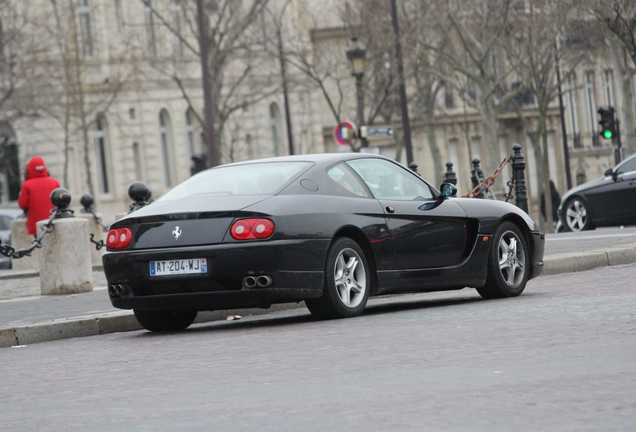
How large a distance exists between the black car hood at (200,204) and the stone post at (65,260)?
18.8 ft

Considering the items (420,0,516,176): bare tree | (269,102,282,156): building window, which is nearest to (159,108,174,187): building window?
(269,102,282,156): building window

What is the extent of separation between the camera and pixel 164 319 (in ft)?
45.0

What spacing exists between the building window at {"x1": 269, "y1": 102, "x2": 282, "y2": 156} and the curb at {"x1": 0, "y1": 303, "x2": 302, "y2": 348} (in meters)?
→ 50.0

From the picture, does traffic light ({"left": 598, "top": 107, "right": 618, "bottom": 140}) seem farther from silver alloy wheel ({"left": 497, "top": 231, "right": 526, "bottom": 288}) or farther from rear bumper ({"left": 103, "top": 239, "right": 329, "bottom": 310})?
rear bumper ({"left": 103, "top": 239, "right": 329, "bottom": 310})

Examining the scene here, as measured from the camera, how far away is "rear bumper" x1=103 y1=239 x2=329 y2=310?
12.6 m

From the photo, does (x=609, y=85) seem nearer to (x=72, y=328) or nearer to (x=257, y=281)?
(x=72, y=328)

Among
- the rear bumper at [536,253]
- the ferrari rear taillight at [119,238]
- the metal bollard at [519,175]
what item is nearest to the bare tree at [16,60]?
the metal bollard at [519,175]

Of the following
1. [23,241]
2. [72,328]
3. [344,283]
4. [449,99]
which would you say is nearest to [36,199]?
[23,241]

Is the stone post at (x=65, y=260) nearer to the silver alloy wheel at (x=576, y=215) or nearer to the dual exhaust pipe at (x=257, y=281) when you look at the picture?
the dual exhaust pipe at (x=257, y=281)

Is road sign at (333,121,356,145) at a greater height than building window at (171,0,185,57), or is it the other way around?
building window at (171,0,185,57)

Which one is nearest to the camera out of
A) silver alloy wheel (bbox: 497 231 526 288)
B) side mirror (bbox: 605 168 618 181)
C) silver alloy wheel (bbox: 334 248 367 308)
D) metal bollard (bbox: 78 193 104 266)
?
silver alloy wheel (bbox: 334 248 367 308)

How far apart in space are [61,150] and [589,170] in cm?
2919

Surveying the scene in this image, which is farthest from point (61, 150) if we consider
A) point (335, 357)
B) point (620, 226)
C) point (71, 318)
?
point (335, 357)

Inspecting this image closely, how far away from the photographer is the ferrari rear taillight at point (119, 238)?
13117 millimetres
